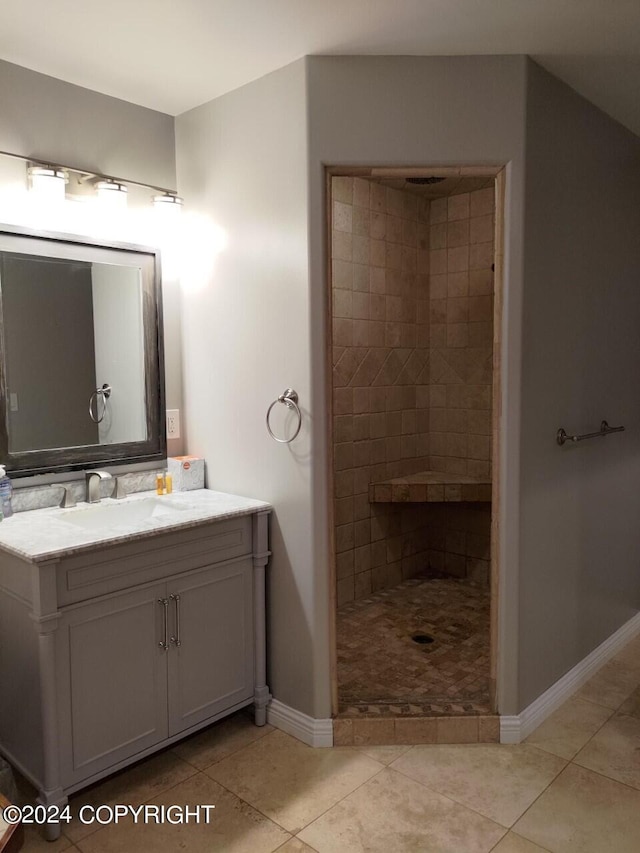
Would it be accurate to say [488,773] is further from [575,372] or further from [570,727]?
[575,372]

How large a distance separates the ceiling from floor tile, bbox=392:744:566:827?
7.67 ft

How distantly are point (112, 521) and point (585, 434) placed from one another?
1.88 meters

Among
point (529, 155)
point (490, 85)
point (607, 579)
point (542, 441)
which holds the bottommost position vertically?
point (607, 579)

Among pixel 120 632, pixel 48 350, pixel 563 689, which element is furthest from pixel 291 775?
pixel 48 350

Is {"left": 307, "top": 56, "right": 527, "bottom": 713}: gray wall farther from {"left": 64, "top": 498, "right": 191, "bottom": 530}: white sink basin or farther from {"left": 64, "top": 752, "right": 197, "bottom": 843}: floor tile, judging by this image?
{"left": 64, "top": 752, "right": 197, "bottom": 843}: floor tile

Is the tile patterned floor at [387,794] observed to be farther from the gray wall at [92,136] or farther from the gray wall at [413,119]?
the gray wall at [413,119]

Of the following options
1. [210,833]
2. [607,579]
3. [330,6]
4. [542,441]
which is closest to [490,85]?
[330,6]

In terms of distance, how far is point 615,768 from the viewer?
2266 millimetres

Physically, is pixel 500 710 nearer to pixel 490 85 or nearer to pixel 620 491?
pixel 620 491

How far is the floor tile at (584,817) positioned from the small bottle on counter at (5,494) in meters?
1.85

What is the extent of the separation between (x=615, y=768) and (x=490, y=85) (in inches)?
90.4

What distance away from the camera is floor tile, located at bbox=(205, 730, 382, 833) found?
2068 millimetres

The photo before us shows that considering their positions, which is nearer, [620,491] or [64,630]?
[64,630]

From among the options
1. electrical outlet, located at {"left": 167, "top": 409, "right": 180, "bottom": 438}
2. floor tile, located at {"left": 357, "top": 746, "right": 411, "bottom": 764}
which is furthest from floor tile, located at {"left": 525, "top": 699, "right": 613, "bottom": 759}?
electrical outlet, located at {"left": 167, "top": 409, "right": 180, "bottom": 438}
